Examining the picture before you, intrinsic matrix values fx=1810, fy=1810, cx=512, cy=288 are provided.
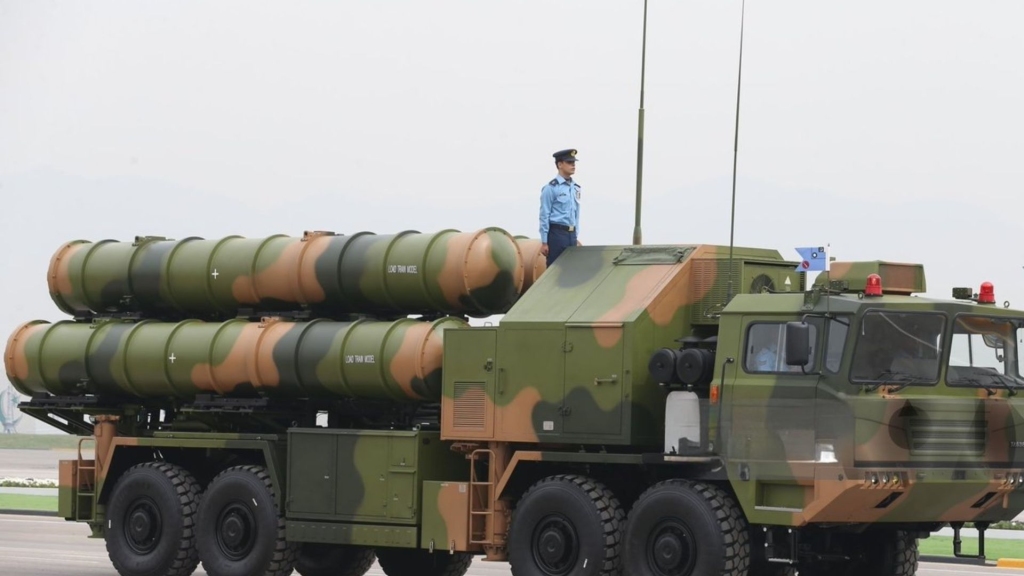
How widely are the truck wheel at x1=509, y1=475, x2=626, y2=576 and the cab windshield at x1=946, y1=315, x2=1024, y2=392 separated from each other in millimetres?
3093

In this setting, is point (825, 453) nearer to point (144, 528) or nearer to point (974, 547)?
point (144, 528)

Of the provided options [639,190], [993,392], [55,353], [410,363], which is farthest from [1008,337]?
[55,353]

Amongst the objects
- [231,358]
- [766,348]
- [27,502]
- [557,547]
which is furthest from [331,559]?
[27,502]

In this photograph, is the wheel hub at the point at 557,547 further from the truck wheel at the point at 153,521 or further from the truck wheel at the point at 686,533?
the truck wheel at the point at 153,521

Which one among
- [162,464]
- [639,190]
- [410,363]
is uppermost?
[639,190]

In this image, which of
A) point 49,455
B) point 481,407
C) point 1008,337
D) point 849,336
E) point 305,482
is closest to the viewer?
point 849,336

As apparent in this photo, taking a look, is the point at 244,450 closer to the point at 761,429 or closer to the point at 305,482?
the point at 305,482

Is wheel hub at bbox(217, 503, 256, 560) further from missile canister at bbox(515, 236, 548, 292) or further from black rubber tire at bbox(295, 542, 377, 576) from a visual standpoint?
missile canister at bbox(515, 236, 548, 292)

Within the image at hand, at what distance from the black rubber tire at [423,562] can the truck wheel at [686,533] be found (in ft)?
13.9


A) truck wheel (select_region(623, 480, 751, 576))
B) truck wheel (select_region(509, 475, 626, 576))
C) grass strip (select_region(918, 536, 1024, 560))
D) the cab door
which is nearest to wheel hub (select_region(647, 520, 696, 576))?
truck wheel (select_region(623, 480, 751, 576))

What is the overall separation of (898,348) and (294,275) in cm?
682

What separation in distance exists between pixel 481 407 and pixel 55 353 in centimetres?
608

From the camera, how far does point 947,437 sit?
14734mm

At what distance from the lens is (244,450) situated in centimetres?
1925
